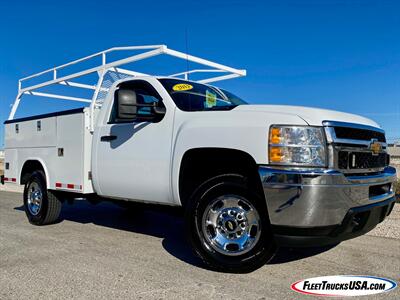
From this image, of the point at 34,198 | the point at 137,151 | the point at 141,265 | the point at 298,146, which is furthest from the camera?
the point at 34,198

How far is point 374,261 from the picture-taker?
4.30 meters

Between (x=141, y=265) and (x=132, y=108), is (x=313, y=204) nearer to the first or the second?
(x=141, y=265)

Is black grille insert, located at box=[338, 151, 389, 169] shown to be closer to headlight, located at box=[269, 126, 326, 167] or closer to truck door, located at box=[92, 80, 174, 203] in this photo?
headlight, located at box=[269, 126, 326, 167]

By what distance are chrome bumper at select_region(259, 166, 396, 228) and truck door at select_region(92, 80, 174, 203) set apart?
1.39m

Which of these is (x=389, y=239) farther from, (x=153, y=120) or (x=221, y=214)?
(x=153, y=120)

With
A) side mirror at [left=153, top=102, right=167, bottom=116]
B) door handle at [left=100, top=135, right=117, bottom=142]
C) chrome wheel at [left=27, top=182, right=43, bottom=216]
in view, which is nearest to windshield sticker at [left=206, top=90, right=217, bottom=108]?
side mirror at [left=153, top=102, right=167, bottom=116]

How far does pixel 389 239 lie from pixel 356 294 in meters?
2.50

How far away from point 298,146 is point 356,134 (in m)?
0.71

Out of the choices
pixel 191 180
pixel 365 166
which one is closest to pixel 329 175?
pixel 365 166

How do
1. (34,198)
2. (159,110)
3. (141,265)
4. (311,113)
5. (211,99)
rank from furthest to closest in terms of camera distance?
(34,198) → (211,99) → (159,110) → (141,265) → (311,113)

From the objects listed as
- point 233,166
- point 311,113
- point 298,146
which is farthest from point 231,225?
point 311,113

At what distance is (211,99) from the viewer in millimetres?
5020

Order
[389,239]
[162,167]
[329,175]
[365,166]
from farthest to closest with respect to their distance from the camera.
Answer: [389,239], [162,167], [365,166], [329,175]

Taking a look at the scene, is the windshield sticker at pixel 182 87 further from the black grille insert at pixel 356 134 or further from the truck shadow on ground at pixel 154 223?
the black grille insert at pixel 356 134
